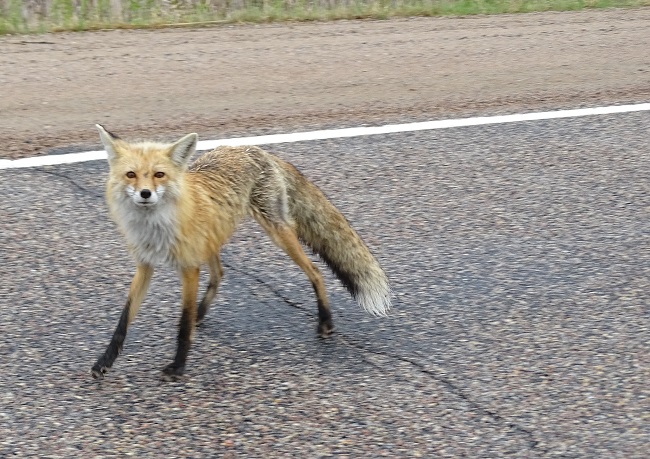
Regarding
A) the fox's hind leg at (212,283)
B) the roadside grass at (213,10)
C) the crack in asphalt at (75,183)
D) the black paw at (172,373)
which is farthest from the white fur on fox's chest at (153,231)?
the roadside grass at (213,10)

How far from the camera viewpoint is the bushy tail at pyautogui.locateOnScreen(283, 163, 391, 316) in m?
4.91

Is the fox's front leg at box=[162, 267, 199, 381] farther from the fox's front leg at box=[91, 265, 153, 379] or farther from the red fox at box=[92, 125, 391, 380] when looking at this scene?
the fox's front leg at box=[91, 265, 153, 379]

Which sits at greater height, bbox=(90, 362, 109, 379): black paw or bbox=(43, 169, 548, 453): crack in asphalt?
bbox=(90, 362, 109, 379): black paw

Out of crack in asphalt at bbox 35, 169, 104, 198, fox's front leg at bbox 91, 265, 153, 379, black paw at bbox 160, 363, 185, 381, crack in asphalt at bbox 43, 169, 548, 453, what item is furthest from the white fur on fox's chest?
crack in asphalt at bbox 35, 169, 104, 198

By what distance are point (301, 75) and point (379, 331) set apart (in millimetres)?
5087

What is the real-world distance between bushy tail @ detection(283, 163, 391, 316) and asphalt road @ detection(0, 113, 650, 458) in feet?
0.51

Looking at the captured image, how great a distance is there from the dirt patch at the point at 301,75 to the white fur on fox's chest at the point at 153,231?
3.00m

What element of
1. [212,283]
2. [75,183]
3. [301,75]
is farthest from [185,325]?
[301,75]

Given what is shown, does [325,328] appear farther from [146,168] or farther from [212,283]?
[146,168]

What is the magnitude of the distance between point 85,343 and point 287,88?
4930mm

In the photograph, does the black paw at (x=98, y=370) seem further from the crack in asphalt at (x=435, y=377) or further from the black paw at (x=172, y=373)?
the crack in asphalt at (x=435, y=377)

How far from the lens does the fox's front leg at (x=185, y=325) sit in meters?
4.37

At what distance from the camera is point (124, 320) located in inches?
175

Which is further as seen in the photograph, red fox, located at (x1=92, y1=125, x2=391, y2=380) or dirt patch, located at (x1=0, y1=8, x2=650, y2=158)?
dirt patch, located at (x1=0, y1=8, x2=650, y2=158)
